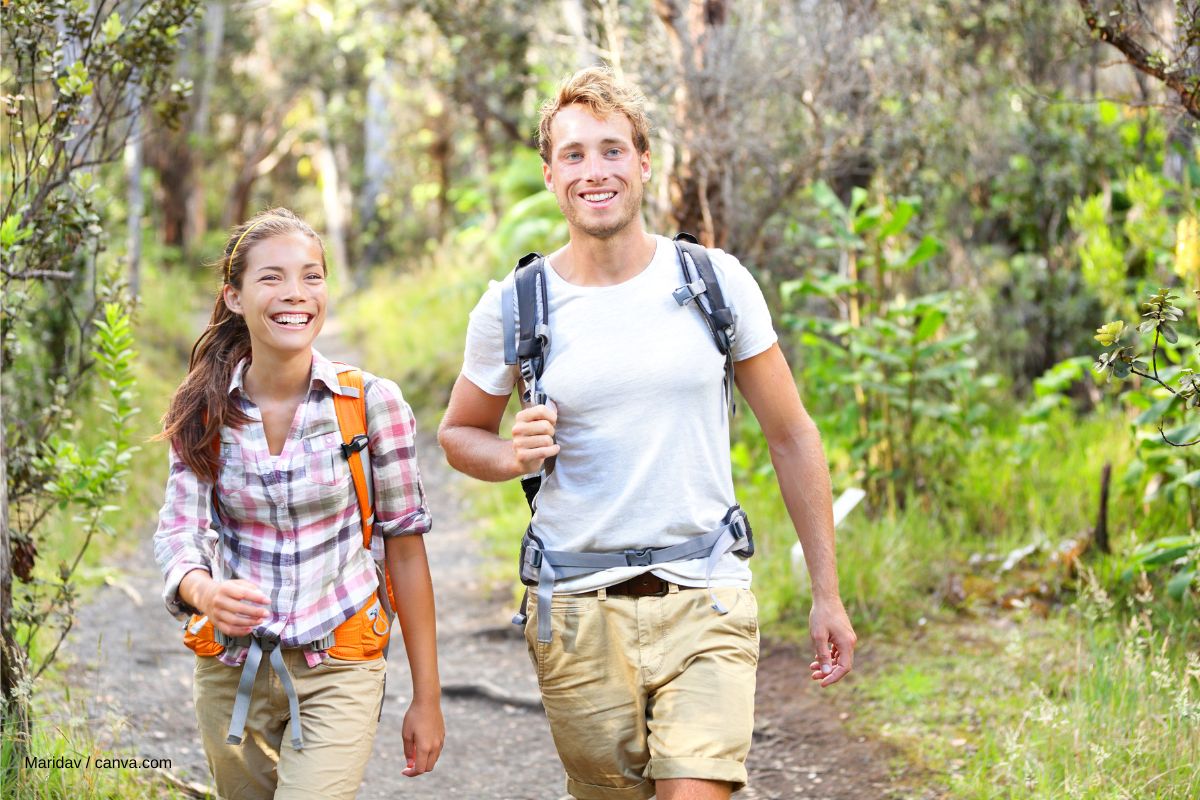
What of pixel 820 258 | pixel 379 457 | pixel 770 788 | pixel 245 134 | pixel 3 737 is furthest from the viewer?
pixel 245 134

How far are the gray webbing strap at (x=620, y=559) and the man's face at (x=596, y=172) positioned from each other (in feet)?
2.57

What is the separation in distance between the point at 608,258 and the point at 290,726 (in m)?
1.36

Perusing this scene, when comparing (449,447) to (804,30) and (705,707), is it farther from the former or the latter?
(804,30)

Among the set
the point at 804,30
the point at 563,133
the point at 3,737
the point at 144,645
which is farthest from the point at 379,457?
the point at 804,30

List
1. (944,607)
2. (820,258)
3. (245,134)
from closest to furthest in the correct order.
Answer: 1. (944,607)
2. (820,258)
3. (245,134)

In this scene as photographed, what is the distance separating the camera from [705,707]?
294 cm

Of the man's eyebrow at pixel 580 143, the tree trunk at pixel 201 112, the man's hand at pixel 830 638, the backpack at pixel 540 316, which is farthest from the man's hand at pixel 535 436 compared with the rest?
the tree trunk at pixel 201 112

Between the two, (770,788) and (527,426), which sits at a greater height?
(527,426)

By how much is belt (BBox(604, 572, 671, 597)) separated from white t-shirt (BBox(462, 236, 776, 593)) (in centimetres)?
3

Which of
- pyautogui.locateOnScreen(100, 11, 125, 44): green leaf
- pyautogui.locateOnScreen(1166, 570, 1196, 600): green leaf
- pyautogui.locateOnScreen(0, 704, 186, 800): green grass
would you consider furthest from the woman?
pyautogui.locateOnScreen(1166, 570, 1196, 600): green leaf

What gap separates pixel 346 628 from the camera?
3006mm

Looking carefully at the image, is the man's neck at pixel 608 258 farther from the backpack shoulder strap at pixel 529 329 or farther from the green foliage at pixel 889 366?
the green foliage at pixel 889 366

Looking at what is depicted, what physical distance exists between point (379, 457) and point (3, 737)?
1466mm

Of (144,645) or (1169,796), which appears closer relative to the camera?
(1169,796)
